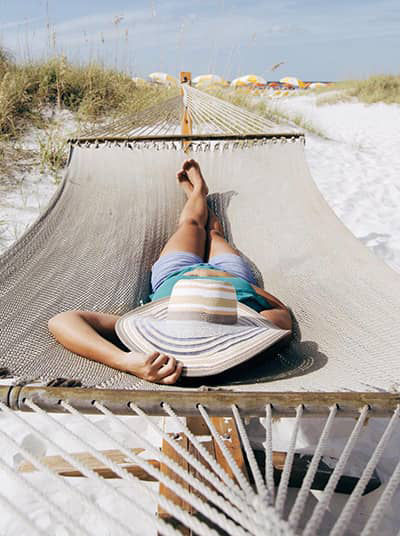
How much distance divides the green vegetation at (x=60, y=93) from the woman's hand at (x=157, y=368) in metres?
2.92

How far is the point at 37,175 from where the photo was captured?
307 cm

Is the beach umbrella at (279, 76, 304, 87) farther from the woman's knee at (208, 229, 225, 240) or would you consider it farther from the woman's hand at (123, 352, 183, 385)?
the woman's hand at (123, 352, 183, 385)

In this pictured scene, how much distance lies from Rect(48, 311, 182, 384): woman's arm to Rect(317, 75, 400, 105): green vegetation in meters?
7.15

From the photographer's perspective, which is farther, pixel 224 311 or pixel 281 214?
pixel 281 214

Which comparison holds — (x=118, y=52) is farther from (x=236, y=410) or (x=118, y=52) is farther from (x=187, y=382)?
(x=236, y=410)

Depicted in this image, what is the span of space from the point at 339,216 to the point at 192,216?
131cm

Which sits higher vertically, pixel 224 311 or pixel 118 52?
pixel 118 52

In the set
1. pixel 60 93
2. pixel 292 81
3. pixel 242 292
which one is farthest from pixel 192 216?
pixel 292 81

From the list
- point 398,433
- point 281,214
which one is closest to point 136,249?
point 281,214

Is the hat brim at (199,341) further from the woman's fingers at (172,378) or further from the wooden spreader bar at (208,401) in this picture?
the wooden spreader bar at (208,401)

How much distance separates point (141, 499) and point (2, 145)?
2.92 meters

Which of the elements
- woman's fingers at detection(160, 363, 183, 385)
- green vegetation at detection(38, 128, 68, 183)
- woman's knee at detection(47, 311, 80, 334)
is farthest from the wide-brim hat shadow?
green vegetation at detection(38, 128, 68, 183)

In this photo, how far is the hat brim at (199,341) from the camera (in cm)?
106

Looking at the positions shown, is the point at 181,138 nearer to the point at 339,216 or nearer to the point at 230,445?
the point at 339,216
